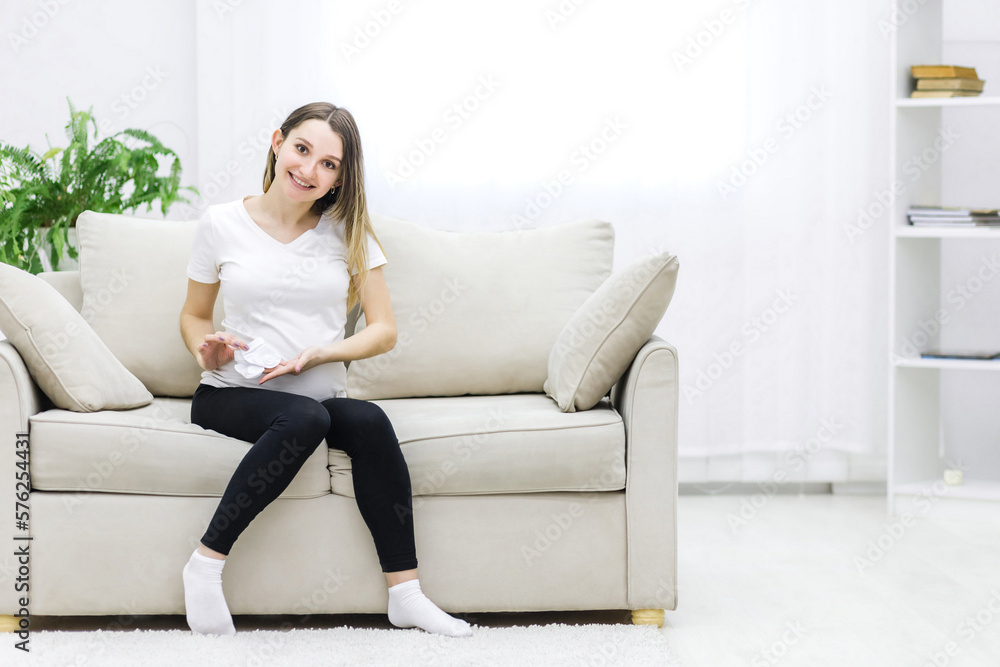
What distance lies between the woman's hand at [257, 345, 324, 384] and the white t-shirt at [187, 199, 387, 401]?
0.04 meters

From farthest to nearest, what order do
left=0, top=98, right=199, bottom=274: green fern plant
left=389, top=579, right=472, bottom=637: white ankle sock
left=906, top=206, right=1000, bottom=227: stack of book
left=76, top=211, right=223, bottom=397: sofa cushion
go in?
left=906, top=206, right=1000, bottom=227: stack of book
left=0, top=98, right=199, bottom=274: green fern plant
left=76, top=211, right=223, bottom=397: sofa cushion
left=389, top=579, right=472, bottom=637: white ankle sock

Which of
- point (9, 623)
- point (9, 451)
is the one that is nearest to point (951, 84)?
point (9, 451)

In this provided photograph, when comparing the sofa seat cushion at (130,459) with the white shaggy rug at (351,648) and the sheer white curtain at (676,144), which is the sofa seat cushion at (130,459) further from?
the sheer white curtain at (676,144)

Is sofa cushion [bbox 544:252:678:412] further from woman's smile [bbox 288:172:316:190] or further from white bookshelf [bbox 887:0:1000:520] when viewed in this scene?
white bookshelf [bbox 887:0:1000:520]

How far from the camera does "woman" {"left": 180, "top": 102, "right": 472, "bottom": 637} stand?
1.61m

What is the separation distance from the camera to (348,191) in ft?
6.04

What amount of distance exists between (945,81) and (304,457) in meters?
2.16

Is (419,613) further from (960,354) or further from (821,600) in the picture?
(960,354)

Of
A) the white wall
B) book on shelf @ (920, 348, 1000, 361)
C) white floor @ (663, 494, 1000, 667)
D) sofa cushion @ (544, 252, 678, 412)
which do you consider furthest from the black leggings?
book on shelf @ (920, 348, 1000, 361)

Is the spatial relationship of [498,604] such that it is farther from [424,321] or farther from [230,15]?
[230,15]

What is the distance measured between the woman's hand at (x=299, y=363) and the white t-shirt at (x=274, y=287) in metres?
0.04

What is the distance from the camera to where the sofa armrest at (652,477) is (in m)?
1.71

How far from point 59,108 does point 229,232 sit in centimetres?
156

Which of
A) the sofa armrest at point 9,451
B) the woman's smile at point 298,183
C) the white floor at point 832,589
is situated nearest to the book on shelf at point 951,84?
the white floor at point 832,589
